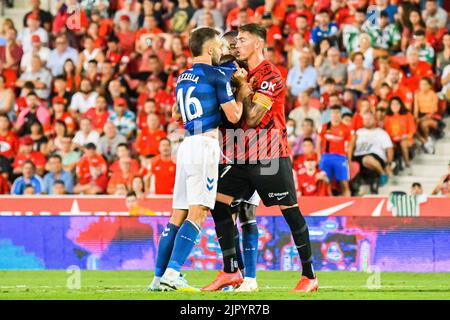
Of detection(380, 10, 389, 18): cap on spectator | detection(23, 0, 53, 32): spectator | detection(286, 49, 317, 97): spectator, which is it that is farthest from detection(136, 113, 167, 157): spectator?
detection(380, 10, 389, 18): cap on spectator

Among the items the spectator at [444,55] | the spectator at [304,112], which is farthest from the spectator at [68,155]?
the spectator at [444,55]

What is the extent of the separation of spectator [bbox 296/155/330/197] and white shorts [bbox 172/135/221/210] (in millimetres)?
6689

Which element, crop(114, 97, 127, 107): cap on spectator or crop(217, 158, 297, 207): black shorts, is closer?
crop(217, 158, 297, 207): black shorts

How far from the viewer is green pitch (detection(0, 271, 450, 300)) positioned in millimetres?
10391

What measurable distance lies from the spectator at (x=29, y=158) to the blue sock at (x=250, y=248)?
803 centimetres

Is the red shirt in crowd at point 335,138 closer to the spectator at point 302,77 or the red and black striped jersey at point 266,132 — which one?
the spectator at point 302,77

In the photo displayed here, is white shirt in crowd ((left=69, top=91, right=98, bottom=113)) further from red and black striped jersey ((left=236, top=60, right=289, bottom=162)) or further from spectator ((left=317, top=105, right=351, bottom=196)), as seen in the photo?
red and black striped jersey ((left=236, top=60, right=289, bottom=162))

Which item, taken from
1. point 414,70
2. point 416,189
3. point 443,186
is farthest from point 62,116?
point 443,186

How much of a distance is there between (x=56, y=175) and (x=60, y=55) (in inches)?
131

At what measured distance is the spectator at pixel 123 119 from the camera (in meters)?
19.3

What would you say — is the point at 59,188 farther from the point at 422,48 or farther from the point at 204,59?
the point at 204,59
